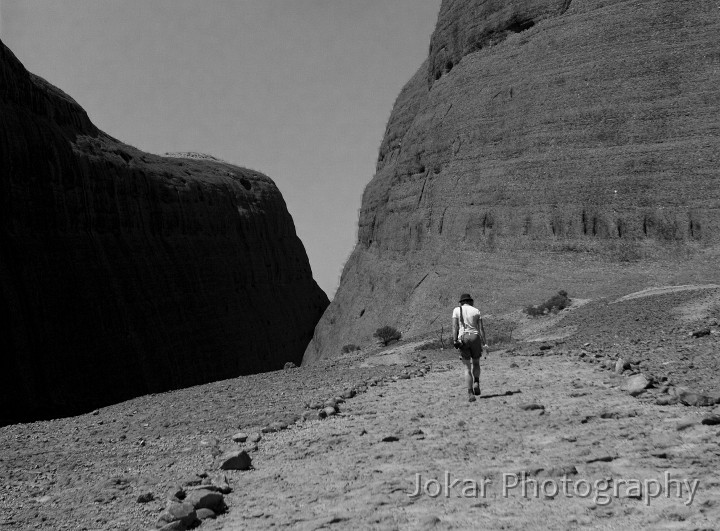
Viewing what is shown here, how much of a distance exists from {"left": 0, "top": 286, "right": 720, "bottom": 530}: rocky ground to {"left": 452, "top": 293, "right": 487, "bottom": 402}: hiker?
310 millimetres

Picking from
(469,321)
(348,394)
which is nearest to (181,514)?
(469,321)

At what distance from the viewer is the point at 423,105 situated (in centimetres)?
4128

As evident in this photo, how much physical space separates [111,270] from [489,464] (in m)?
39.1

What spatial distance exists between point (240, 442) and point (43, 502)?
7.11 feet

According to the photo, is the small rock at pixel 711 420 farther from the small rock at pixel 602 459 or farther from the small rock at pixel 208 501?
the small rock at pixel 208 501

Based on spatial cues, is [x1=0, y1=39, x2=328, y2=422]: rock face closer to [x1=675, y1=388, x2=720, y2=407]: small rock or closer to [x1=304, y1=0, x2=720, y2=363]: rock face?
[x1=304, y1=0, x2=720, y2=363]: rock face

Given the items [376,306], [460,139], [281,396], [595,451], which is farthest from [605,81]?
[595,451]

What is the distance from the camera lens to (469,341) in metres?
9.46

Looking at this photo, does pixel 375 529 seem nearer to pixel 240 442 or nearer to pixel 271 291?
pixel 240 442

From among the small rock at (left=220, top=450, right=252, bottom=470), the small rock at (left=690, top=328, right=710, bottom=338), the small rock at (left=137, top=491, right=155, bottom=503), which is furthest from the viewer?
the small rock at (left=690, top=328, right=710, bottom=338)

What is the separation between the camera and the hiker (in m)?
9.41

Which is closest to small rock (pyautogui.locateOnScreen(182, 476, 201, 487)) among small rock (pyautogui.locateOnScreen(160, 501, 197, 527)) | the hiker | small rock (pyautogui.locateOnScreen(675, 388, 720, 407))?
small rock (pyautogui.locateOnScreen(160, 501, 197, 527))

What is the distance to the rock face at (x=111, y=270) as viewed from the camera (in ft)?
115

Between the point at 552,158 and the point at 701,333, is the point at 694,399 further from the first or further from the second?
the point at 552,158
